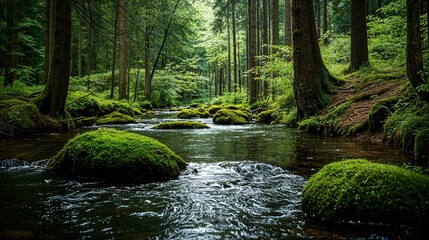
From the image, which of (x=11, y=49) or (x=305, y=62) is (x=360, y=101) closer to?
(x=305, y=62)

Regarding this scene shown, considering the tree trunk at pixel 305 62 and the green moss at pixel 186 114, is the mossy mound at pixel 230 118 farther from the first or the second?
the green moss at pixel 186 114

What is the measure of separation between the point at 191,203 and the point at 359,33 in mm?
11763

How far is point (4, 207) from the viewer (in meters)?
3.45

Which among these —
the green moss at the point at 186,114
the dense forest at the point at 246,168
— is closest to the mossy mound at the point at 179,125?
the dense forest at the point at 246,168

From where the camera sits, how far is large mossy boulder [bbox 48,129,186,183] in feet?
16.0

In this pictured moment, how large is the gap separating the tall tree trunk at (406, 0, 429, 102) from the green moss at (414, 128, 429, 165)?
590mm

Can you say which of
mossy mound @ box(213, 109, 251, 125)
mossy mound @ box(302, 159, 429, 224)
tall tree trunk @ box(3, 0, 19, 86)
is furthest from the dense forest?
tall tree trunk @ box(3, 0, 19, 86)

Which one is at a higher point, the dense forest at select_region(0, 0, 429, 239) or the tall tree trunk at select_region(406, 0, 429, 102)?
the tall tree trunk at select_region(406, 0, 429, 102)

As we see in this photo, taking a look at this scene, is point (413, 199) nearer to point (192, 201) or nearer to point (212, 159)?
point (192, 201)

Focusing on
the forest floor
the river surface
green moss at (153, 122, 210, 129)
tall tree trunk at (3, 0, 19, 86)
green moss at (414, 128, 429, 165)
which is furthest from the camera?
tall tree trunk at (3, 0, 19, 86)

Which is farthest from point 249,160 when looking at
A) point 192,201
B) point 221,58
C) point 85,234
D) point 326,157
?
point 221,58

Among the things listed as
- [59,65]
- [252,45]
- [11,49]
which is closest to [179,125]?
[59,65]

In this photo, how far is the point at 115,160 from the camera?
491 centimetres

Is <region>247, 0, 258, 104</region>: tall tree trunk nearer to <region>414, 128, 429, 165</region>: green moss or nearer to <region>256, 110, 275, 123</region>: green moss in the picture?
<region>256, 110, 275, 123</region>: green moss
